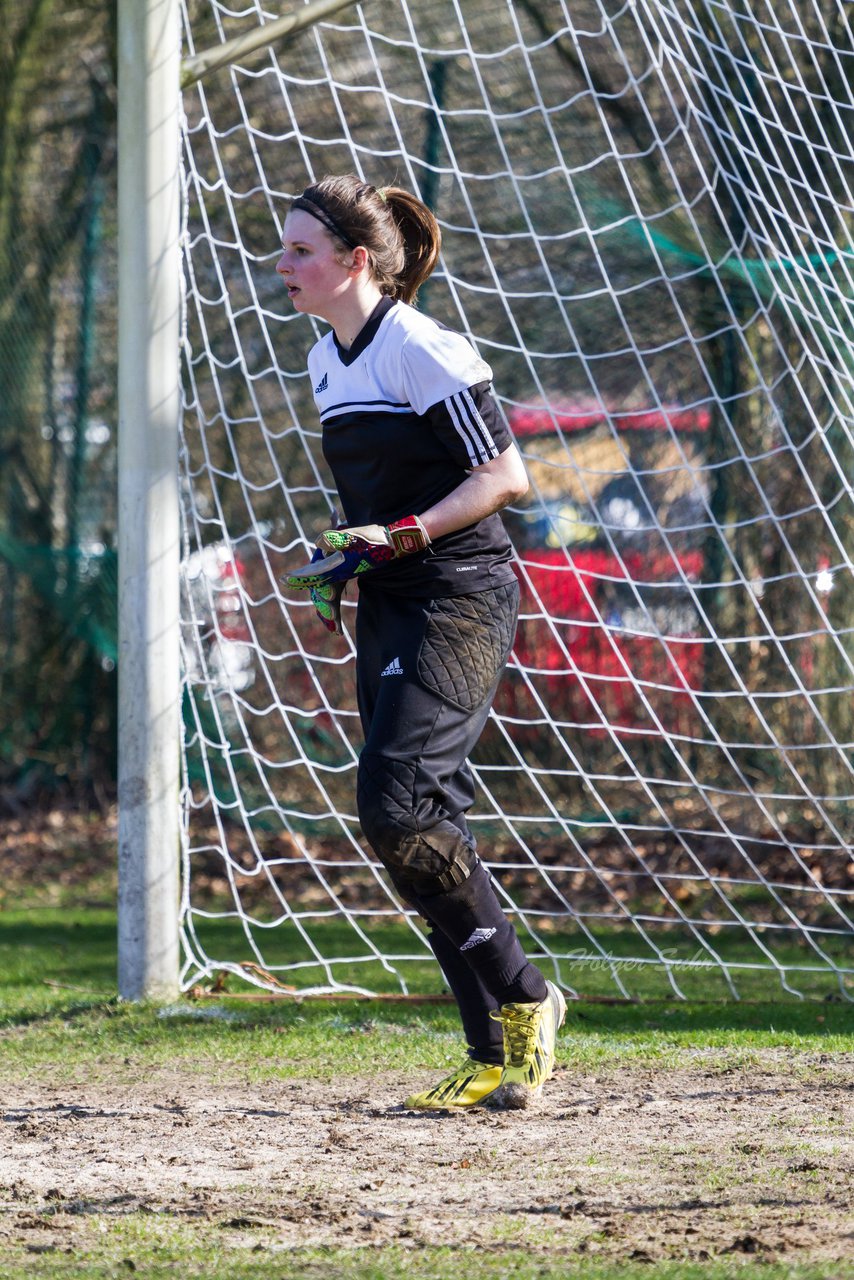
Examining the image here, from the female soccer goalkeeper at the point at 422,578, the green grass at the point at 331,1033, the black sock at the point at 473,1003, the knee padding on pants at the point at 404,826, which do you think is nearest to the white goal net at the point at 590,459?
the green grass at the point at 331,1033

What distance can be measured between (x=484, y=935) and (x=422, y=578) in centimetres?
85

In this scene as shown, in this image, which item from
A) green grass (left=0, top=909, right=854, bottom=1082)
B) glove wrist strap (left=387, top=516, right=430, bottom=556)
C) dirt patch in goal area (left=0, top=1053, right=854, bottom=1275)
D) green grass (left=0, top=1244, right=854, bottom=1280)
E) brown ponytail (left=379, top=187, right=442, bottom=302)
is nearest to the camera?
green grass (left=0, top=1244, right=854, bottom=1280)

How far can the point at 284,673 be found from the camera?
9070 mm

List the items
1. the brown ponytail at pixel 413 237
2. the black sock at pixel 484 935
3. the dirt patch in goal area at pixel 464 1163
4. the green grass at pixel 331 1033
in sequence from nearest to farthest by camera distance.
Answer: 1. the dirt patch in goal area at pixel 464 1163
2. the black sock at pixel 484 935
3. the brown ponytail at pixel 413 237
4. the green grass at pixel 331 1033

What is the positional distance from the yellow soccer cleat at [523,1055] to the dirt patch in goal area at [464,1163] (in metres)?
0.06

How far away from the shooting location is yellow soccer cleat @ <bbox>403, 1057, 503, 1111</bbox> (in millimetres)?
3684

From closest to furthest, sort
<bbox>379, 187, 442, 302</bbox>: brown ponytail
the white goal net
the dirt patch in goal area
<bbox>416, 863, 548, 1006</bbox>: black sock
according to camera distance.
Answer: the dirt patch in goal area
<bbox>416, 863, 548, 1006</bbox>: black sock
<bbox>379, 187, 442, 302</bbox>: brown ponytail
the white goal net

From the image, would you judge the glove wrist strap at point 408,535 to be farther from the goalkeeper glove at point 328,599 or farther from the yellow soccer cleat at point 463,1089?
the yellow soccer cleat at point 463,1089

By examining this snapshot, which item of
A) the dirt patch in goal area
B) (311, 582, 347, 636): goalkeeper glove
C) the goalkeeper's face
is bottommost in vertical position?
the dirt patch in goal area

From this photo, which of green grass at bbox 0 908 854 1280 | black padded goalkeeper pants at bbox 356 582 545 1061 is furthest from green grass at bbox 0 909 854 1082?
black padded goalkeeper pants at bbox 356 582 545 1061

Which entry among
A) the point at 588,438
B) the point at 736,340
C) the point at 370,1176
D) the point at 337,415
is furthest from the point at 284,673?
the point at 370,1176

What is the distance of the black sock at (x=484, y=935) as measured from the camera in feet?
11.8

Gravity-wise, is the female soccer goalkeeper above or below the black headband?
below

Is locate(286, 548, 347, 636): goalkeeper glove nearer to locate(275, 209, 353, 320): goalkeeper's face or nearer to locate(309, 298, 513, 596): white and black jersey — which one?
locate(309, 298, 513, 596): white and black jersey
